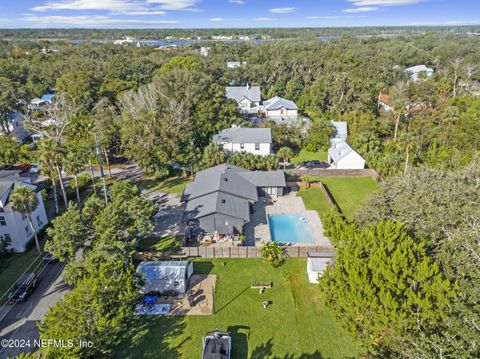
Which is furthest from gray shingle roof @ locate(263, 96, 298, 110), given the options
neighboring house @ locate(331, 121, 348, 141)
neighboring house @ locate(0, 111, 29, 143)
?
neighboring house @ locate(0, 111, 29, 143)

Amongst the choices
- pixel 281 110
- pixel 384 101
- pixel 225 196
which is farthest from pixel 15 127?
pixel 384 101

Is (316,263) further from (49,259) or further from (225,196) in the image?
(49,259)

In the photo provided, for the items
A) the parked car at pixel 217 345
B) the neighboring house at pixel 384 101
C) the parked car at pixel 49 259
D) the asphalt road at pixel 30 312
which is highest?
the neighboring house at pixel 384 101

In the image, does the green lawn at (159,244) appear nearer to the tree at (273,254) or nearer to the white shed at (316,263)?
the tree at (273,254)

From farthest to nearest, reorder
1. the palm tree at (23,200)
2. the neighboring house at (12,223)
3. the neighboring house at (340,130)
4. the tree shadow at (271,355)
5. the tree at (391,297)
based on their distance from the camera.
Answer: the neighboring house at (340,130)
the neighboring house at (12,223)
the palm tree at (23,200)
the tree shadow at (271,355)
the tree at (391,297)

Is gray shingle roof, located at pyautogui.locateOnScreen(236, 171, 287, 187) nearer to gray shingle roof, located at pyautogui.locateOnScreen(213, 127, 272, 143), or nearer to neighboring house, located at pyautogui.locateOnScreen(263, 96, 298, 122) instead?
gray shingle roof, located at pyautogui.locateOnScreen(213, 127, 272, 143)

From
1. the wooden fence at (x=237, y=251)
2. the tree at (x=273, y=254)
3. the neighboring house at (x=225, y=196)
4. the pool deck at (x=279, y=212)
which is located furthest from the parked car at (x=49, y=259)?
the tree at (x=273, y=254)
